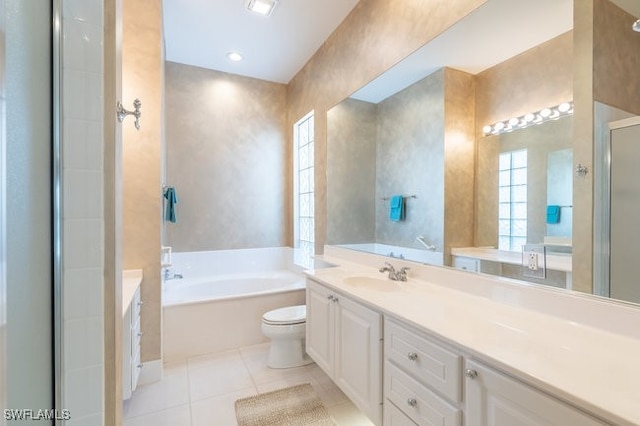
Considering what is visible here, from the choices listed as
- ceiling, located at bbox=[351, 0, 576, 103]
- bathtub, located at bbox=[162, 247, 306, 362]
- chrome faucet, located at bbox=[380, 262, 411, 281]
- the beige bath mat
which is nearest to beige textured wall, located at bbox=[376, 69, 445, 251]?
ceiling, located at bbox=[351, 0, 576, 103]

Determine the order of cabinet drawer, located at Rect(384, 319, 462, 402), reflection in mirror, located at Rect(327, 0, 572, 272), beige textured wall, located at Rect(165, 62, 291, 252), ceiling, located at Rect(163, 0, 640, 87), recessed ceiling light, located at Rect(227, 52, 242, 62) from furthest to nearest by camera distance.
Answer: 1. beige textured wall, located at Rect(165, 62, 291, 252)
2. recessed ceiling light, located at Rect(227, 52, 242, 62)
3. reflection in mirror, located at Rect(327, 0, 572, 272)
4. ceiling, located at Rect(163, 0, 640, 87)
5. cabinet drawer, located at Rect(384, 319, 462, 402)

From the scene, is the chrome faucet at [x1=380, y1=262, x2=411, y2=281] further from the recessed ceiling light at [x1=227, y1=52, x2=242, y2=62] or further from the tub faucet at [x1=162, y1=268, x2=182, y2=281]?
the recessed ceiling light at [x1=227, y1=52, x2=242, y2=62]

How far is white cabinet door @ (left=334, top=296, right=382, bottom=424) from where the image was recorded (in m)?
1.38

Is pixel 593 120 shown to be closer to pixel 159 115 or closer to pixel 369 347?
pixel 369 347

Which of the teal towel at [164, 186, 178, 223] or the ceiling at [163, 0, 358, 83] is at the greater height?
the ceiling at [163, 0, 358, 83]

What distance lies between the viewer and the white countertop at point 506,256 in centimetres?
118

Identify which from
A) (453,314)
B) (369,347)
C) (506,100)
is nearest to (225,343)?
(369,347)

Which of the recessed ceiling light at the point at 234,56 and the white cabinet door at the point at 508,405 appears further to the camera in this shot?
the recessed ceiling light at the point at 234,56

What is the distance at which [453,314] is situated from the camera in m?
1.23

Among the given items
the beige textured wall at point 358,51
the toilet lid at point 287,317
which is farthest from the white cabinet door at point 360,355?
the beige textured wall at point 358,51

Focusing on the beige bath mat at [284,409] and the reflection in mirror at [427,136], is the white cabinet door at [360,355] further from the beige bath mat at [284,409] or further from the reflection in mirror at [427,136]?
the reflection in mirror at [427,136]

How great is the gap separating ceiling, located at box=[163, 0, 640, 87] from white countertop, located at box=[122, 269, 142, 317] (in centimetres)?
220

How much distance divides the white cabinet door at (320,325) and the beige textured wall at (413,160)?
0.70 metres

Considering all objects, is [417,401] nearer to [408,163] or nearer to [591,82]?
[591,82]
